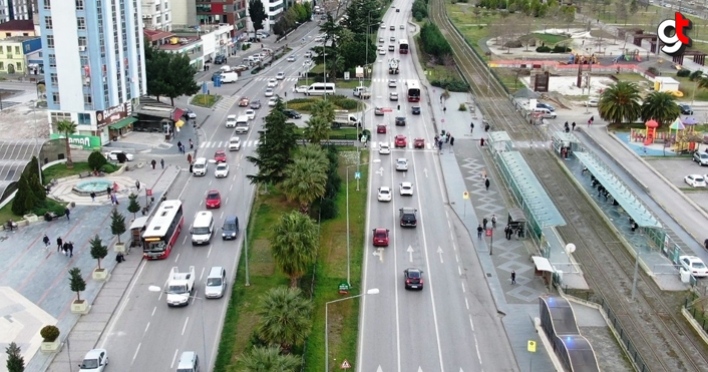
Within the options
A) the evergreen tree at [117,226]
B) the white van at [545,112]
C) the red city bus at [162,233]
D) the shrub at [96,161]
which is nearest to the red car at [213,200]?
the red city bus at [162,233]

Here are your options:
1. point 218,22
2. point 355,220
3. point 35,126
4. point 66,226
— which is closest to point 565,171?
point 355,220

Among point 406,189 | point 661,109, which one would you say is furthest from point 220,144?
point 661,109

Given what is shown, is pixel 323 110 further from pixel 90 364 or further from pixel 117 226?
pixel 90 364

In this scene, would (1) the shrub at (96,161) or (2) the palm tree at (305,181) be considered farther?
(1) the shrub at (96,161)

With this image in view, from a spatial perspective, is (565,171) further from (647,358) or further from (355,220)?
(647,358)

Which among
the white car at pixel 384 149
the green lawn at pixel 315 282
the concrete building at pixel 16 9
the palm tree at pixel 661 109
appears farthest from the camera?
the concrete building at pixel 16 9

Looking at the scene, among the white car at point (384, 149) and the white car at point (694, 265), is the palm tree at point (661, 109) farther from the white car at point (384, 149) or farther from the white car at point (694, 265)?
the white car at point (694, 265)
